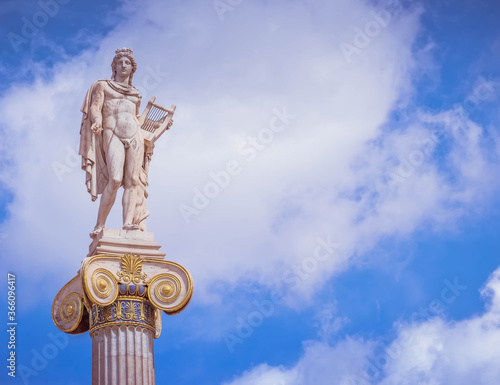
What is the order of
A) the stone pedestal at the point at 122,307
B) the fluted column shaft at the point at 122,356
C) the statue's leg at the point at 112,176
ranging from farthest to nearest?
the statue's leg at the point at 112,176 → the stone pedestal at the point at 122,307 → the fluted column shaft at the point at 122,356

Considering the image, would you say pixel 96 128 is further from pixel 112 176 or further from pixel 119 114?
pixel 112 176

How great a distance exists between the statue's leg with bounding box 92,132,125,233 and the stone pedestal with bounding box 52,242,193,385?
3.70 ft

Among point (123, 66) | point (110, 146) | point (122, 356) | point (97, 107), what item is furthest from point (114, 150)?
point (122, 356)

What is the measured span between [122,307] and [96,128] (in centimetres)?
444

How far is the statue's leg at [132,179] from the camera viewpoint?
2156 centimetres

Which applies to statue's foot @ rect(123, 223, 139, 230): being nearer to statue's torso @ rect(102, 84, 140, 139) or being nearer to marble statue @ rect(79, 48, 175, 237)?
marble statue @ rect(79, 48, 175, 237)

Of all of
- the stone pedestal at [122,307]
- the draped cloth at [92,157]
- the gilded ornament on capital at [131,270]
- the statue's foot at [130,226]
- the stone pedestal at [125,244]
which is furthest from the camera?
the draped cloth at [92,157]

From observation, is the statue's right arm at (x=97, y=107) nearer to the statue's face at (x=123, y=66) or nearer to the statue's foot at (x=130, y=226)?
the statue's face at (x=123, y=66)

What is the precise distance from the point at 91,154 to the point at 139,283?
3.60 m

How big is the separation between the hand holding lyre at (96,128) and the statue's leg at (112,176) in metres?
0.37

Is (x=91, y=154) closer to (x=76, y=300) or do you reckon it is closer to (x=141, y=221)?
(x=141, y=221)

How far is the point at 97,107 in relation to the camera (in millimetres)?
21906

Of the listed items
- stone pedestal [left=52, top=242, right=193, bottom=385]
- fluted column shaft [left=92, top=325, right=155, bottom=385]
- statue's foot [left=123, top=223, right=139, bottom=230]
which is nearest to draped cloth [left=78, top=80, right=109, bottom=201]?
statue's foot [left=123, top=223, right=139, bottom=230]

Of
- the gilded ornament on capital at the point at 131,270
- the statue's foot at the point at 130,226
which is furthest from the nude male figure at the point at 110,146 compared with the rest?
the gilded ornament on capital at the point at 131,270
